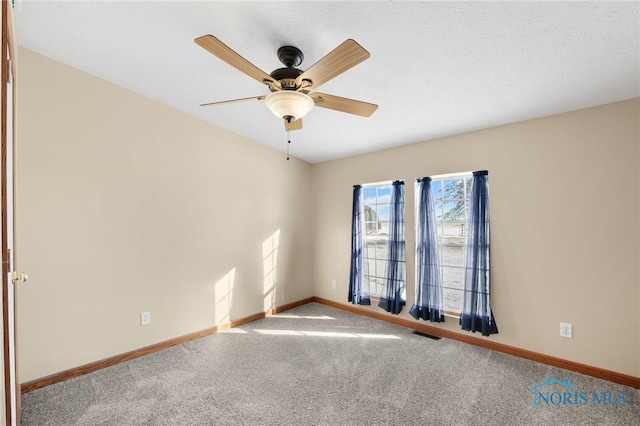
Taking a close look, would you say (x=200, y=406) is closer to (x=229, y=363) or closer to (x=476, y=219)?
(x=229, y=363)

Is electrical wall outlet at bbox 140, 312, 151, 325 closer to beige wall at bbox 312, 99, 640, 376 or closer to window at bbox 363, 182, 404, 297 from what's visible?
window at bbox 363, 182, 404, 297

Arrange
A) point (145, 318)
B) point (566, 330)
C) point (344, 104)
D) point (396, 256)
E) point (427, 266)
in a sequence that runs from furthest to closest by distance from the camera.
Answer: point (396, 256) < point (427, 266) < point (145, 318) < point (566, 330) < point (344, 104)

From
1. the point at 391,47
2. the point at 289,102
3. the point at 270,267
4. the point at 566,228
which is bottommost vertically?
the point at 270,267

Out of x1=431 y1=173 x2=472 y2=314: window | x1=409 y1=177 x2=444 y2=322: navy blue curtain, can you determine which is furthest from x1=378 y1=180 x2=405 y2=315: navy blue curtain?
x1=431 y1=173 x2=472 y2=314: window

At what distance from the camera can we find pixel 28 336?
82.5 inches

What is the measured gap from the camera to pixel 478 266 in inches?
115

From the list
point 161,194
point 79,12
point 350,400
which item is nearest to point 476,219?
point 350,400

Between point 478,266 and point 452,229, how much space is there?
21.1 inches

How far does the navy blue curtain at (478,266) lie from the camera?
2879mm

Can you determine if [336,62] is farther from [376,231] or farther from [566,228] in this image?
[376,231]

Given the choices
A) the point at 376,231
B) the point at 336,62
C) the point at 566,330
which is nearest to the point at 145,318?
the point at 336,62

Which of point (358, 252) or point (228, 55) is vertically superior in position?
point (228, 55)

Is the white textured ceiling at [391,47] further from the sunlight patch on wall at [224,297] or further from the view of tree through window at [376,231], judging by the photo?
the sunlight patch on wall at [224,297]

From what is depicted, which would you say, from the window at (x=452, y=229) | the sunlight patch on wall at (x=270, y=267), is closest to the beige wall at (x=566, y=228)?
the window at (x=452, y=229)
